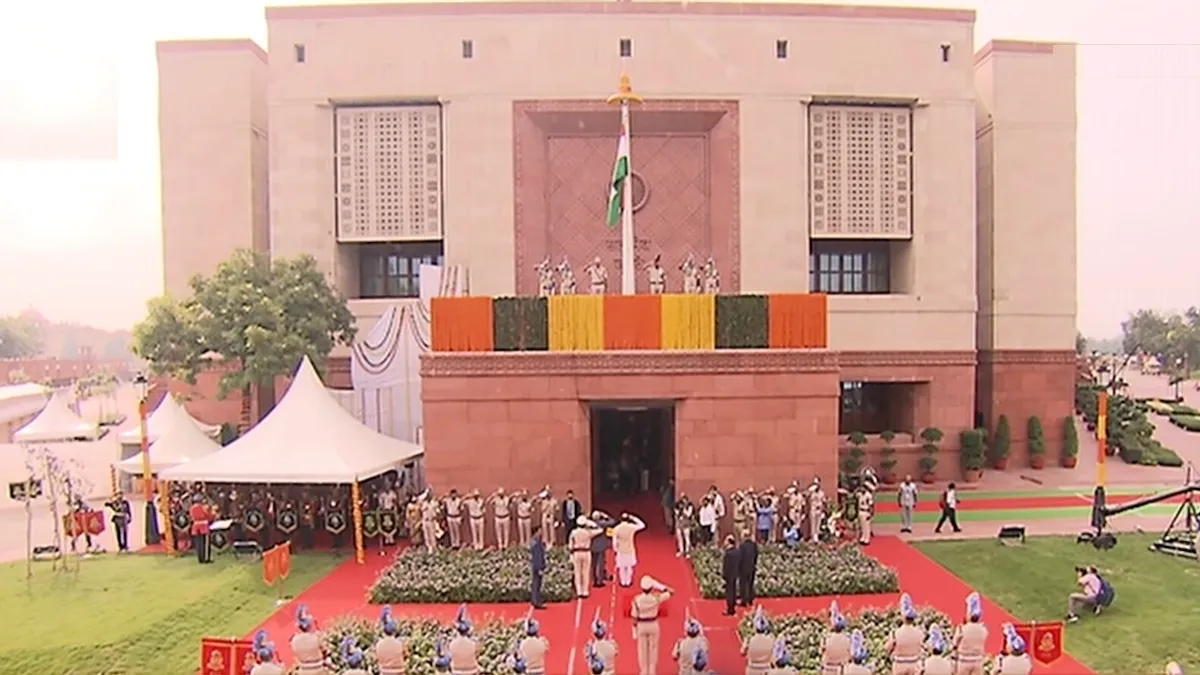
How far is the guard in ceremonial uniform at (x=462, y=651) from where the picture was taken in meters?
9.15

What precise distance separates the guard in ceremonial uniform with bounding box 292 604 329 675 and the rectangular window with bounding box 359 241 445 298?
19128mm

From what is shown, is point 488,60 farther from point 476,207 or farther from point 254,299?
point 254,299

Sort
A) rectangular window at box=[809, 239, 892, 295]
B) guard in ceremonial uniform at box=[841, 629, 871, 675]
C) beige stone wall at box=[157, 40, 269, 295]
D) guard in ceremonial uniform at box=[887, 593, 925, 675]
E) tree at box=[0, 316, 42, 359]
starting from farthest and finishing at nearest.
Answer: tree at box=[0, 316, 42, 359]
rectangular window at box=[809, 239, 892, 295]
beige stone wall at box=[157, 40, 269, 295]
guard in ceremonial uniform at box=[887, 593, 925, 675]
guard in ceremonial uniform at box=[841, 629, 871, 675]

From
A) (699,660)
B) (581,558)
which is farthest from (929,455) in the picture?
(699,660)

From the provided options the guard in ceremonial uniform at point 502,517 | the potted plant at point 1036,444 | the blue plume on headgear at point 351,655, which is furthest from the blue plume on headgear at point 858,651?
the potted plant at point 1036,444

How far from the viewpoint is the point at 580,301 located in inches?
693

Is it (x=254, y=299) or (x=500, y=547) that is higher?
Answer: (x=254, y=299)

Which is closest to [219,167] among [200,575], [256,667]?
[200,575]

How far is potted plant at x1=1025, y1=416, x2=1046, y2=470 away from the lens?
2709cm

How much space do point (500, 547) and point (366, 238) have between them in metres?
13.3

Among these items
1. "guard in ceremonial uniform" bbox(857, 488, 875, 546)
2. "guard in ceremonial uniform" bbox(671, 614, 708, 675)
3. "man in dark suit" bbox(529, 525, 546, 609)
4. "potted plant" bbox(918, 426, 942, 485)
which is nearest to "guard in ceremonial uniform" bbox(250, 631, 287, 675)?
"guard in ceremonial uniform" bbox(671, 614, 708, 675)

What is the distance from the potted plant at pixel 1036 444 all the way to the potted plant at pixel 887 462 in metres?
5.82

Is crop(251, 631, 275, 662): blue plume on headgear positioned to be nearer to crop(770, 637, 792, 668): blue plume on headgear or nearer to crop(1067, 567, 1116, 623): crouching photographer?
crop(770, 637, 792, 668): blue plume on headgear

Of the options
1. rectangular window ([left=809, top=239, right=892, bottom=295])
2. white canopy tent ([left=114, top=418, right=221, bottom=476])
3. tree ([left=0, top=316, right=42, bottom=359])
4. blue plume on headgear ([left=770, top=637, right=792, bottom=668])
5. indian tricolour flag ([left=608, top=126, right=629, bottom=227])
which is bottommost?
blue plume on headgear ([left=770, top=637, right=792, bottom=668])
